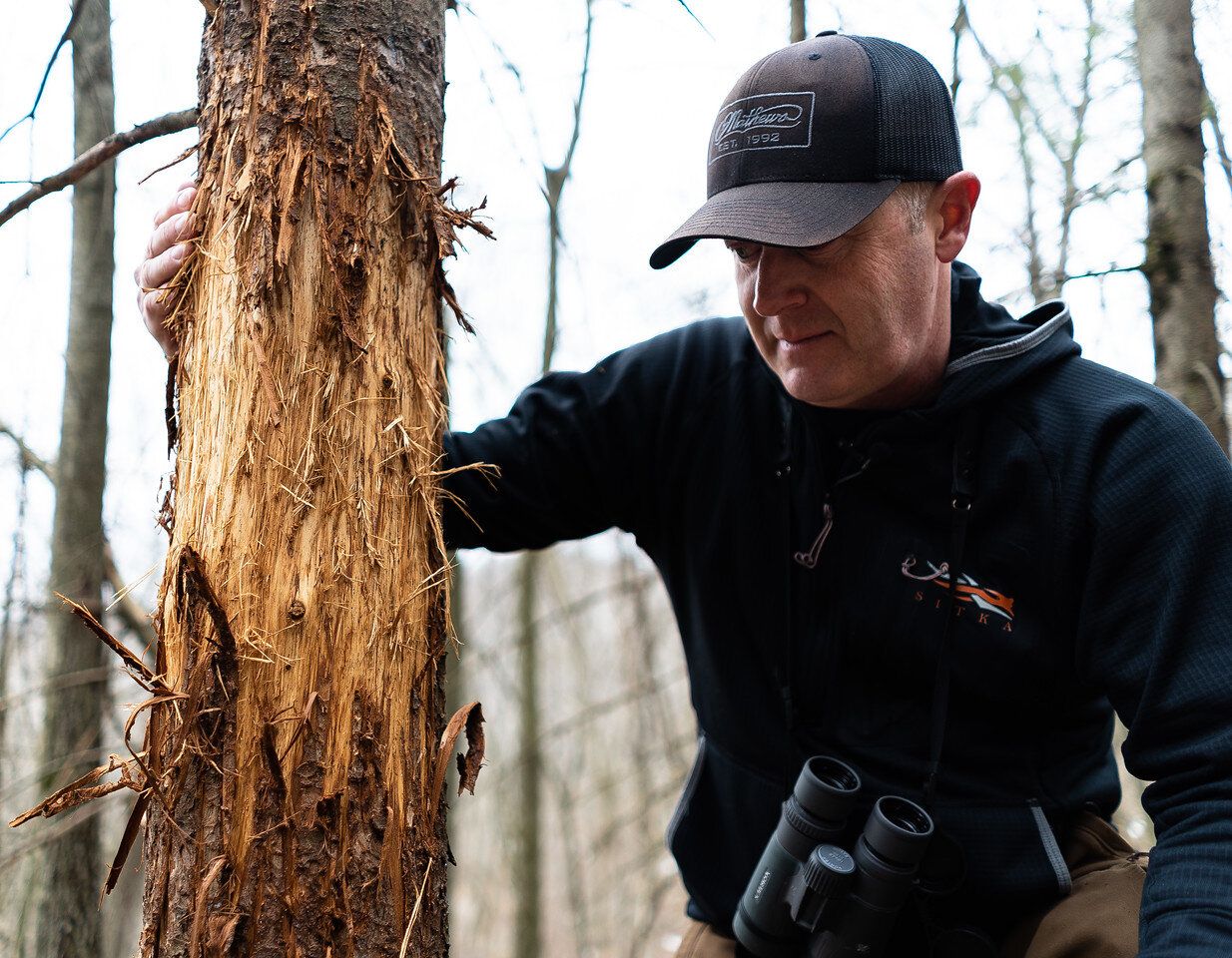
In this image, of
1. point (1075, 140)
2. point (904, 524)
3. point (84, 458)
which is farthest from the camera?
point (1075, 140)

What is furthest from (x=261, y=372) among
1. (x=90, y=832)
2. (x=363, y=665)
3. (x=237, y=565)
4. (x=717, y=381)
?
(x=90, y=832)

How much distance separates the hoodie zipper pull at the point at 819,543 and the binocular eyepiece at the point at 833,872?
1.32 ft

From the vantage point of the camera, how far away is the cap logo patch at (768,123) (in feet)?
5.86

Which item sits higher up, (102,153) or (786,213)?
(102,153)

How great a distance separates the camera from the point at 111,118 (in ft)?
8.37

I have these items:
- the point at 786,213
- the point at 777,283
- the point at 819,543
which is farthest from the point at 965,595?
the point at 786,213

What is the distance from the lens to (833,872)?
1.79m

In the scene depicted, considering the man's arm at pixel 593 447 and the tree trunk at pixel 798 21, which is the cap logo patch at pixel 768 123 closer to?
the man's arm at pixel 593 447

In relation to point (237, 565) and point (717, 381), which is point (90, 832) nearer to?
point (237, 565)

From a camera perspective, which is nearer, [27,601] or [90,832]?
[90,832]

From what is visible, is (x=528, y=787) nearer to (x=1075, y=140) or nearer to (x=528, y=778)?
(x=528, y=778)

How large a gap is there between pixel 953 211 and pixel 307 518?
54.0 inches

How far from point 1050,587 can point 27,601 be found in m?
2.83

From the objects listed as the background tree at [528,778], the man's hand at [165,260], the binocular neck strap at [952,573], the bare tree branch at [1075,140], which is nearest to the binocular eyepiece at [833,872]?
the binocular neck strap at [952,573]
